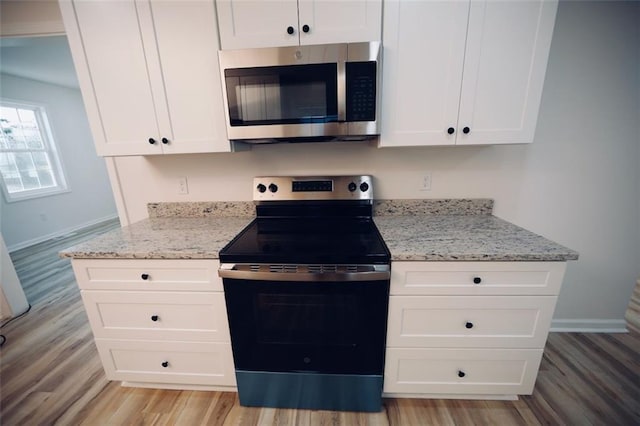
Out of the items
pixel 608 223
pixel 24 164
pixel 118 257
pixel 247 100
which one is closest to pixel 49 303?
pixel 118 257

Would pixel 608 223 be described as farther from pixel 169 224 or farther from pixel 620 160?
pixel 169 224

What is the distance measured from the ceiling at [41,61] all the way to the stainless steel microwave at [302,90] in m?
2.52

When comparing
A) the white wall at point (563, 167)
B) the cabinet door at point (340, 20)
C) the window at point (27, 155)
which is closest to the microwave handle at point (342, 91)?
the cabinet door at point (340, 20)

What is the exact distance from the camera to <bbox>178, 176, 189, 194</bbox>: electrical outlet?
171 centimetres

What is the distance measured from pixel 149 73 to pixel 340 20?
992mm

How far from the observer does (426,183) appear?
162 centimetres

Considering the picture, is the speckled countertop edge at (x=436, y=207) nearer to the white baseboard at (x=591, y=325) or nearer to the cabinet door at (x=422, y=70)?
the cabinet door at (x=422, y=70)

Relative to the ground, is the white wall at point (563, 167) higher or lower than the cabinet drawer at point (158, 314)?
higher

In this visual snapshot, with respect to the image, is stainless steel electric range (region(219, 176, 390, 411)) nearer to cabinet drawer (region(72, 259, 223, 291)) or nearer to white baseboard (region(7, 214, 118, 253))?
cabinet drawer (region(72, 259, 223, 291))

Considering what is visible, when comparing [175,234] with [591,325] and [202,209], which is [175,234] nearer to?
[202,209]

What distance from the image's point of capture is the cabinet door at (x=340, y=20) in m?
1.14

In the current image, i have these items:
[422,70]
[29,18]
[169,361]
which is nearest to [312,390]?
[169,361]

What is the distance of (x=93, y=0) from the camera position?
1193 millimetres

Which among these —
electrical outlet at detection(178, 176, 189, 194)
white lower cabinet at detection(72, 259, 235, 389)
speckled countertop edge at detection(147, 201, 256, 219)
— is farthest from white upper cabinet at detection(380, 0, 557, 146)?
electrical outlet at detection(178, 176, 189, 194)
